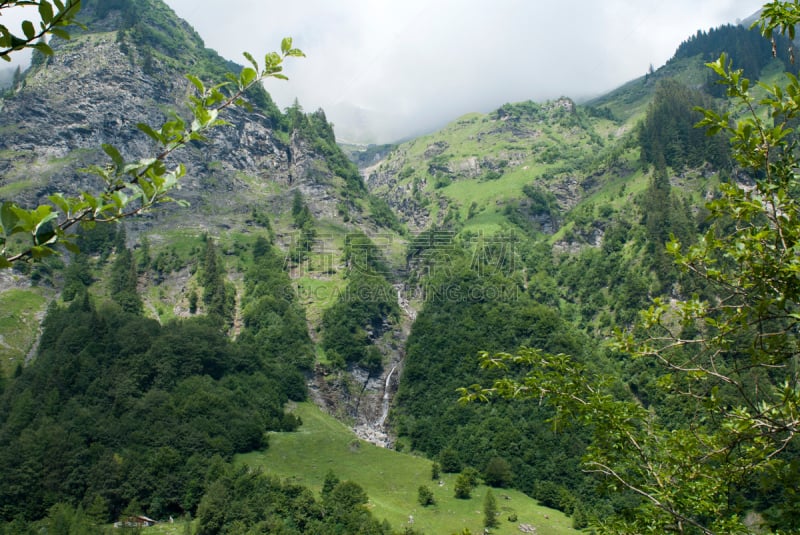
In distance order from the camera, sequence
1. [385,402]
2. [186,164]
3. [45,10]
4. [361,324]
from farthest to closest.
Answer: [186,164] → [361,324] → [385,402] → [45,10]

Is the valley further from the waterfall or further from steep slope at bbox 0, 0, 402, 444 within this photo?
steep slope at bbox 0, 0, 402, 444

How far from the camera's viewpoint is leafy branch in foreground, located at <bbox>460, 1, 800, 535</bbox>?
19.0ft

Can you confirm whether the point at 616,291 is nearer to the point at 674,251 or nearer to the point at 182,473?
the point at 182,473

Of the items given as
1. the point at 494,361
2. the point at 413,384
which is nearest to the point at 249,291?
the point at 413,384

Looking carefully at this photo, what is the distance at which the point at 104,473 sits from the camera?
6638cm

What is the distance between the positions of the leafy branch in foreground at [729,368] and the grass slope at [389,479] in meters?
59.1

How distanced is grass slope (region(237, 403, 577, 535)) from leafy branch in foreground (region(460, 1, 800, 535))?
59.1 meters

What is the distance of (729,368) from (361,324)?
117m

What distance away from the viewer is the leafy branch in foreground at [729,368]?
5.79 meters

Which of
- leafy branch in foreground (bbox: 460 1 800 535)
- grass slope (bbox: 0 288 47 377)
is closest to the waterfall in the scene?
grass slope (bbox: 0 288 47 377)

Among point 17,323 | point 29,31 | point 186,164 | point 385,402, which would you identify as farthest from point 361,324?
point 29,31

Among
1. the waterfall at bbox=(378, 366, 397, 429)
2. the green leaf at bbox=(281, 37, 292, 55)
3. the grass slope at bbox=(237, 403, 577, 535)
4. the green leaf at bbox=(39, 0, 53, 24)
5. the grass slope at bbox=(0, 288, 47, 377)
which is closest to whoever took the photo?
the green leaf at bbox=(39, 0, 53, 24)

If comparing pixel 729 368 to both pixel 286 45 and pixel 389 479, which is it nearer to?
pixel 286 45

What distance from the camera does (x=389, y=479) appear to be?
76.9 metres
